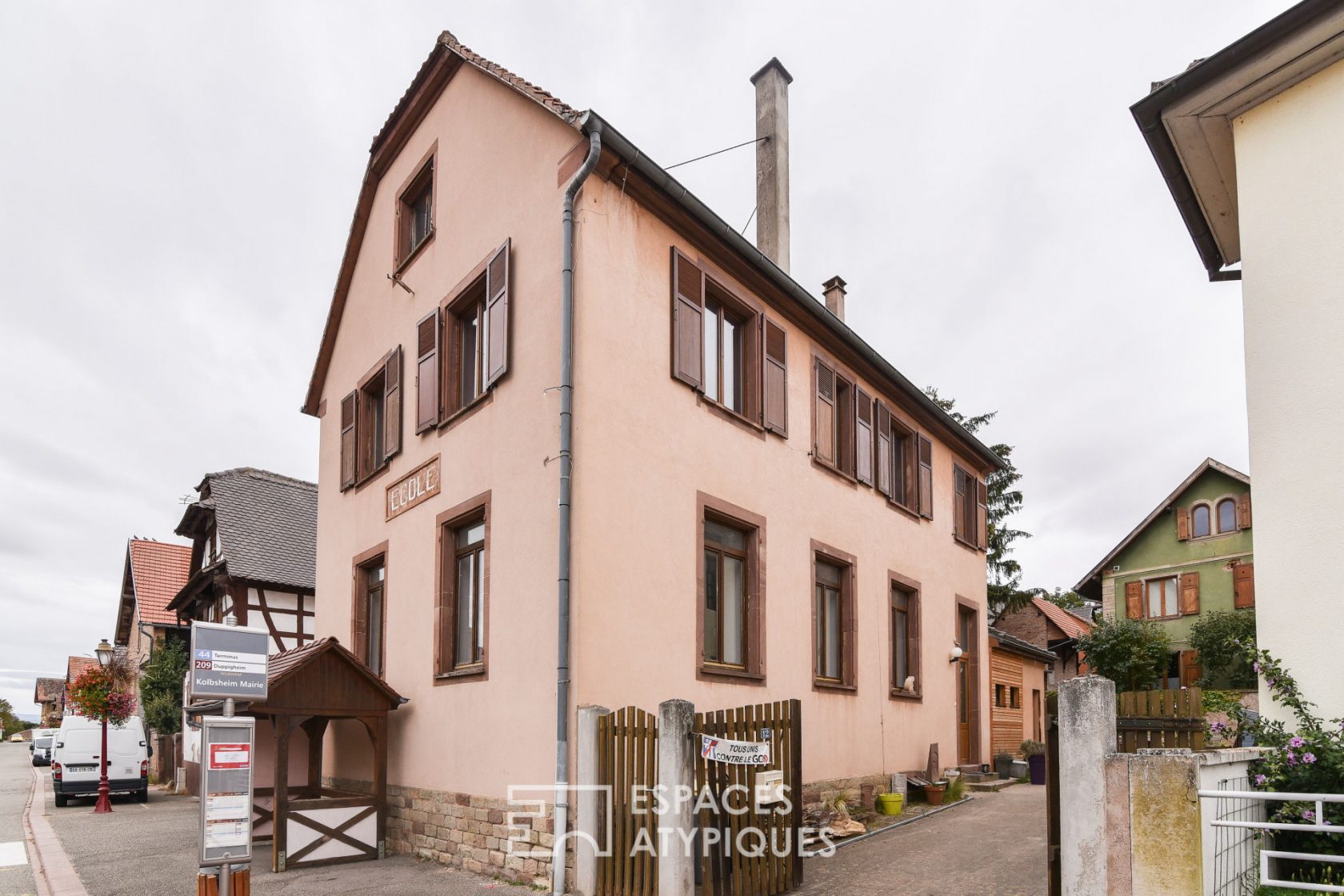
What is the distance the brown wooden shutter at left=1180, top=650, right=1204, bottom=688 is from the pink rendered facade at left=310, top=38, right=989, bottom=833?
72.9 ft

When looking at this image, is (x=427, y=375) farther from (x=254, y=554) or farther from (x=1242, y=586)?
(x=1242, y=586)

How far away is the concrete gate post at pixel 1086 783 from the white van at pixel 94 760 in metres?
19.8

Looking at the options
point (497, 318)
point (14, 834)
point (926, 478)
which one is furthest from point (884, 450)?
point (14, 834)

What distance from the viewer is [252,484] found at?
1035 inches

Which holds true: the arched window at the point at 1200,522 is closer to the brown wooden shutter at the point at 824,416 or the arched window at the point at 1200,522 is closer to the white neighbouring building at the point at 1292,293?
the brown wooden shutter at the point at 824,416

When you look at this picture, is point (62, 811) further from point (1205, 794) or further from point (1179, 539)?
point (1179, 539)

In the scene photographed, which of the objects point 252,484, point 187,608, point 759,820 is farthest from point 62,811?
point 759,820

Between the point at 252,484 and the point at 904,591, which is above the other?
the point at 252,484

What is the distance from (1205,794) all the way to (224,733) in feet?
19.8

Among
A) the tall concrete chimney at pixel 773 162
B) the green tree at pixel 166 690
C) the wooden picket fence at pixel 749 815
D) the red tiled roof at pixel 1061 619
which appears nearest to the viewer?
the wooden picket fence at pixel 749 815

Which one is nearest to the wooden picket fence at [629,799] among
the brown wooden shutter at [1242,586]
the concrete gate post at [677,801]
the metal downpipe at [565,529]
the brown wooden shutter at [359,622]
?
the concrete gate post at [677,801]

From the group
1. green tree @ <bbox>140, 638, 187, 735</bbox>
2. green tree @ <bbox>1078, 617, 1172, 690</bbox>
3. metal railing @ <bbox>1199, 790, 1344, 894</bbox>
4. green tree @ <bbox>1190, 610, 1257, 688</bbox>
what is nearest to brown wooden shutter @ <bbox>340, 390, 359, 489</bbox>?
metal railing @ <bbox>1199, 790, 1344, 894</bbox>

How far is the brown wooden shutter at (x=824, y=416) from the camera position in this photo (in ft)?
45.7

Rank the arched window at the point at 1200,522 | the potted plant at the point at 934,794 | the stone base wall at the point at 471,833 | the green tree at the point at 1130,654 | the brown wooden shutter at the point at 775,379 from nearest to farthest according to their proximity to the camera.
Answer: the stone base wall at the point at 471,833 → the brown wooden shutter at the point at 775,379 → the potted plant at the point at 934,794 → the green tree at the point at 1130,654 → the arched window at the point at 1200,522
